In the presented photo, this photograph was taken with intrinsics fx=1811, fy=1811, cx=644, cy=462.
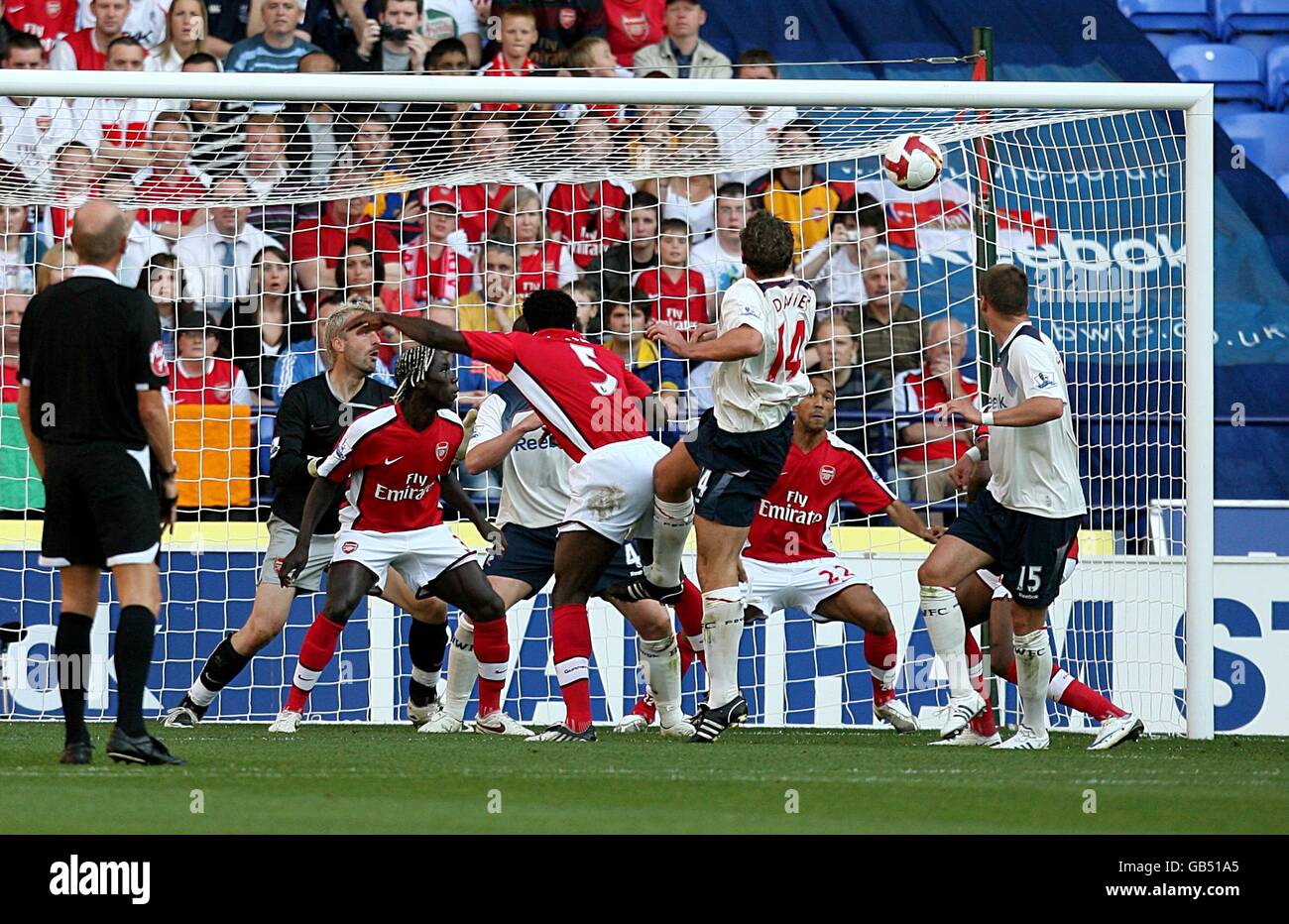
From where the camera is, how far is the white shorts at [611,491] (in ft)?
26.1

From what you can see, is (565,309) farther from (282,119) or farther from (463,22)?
(463,22)

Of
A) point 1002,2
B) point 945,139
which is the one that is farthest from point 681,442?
point 1002,2

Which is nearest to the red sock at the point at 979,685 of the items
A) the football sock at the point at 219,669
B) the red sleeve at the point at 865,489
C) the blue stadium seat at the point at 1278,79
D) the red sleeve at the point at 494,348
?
the red sleeve at the point at 865,489

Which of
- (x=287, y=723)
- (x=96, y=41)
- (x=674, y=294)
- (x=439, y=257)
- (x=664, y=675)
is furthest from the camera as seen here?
(x=96, y=41)

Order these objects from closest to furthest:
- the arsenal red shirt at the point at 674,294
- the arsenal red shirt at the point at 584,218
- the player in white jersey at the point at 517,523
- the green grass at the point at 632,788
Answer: the green grass at the point at 632,788
the player in white jersey at the point at 517,523
the arsenal red shirt at the point at 674,294
the arsenal red shirt at the point at 584,218

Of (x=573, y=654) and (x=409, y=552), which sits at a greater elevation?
(x=409, y=552)

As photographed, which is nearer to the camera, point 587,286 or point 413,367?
point 413,367

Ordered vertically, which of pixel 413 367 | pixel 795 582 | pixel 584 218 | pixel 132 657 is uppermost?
pixel 584 218

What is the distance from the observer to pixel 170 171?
1125cm

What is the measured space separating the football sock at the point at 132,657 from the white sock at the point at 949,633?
3756mm

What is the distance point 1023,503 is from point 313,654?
341cm

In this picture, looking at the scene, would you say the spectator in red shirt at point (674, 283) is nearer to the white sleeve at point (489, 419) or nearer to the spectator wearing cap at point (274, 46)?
the white sleeve at point (489, 419)

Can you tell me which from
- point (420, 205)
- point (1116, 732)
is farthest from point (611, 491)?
point (420, 205)

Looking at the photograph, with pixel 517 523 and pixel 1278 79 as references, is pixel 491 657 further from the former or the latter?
pixel 1278 79
